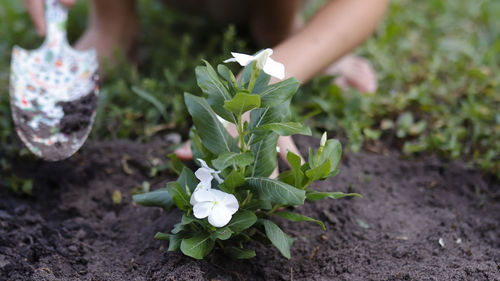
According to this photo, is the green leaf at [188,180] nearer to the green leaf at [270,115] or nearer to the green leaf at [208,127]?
the green leaf at [208,127]

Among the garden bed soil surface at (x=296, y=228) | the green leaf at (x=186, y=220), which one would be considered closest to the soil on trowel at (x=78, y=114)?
the garden bed soil surface at (x=296, y=228)

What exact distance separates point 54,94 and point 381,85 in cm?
142

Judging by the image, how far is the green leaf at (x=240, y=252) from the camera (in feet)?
4.07

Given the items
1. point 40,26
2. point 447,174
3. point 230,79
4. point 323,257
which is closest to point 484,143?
point 447,174

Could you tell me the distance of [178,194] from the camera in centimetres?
119

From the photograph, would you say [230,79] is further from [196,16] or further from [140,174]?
[196,16]

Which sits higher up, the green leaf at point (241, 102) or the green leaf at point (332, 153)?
the green leaf at point (241, 102)

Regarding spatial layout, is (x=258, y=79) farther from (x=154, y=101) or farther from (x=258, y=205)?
(x=154, y=101)

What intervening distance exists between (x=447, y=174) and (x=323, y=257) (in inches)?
26.6

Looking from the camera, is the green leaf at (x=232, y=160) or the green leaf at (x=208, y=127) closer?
the green leaf at (x=232, y=160)

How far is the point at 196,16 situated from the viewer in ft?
9.45

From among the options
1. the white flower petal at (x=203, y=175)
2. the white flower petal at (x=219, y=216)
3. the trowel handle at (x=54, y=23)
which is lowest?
the white flower petal at (x=219, y=216)

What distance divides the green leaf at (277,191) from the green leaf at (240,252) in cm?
16

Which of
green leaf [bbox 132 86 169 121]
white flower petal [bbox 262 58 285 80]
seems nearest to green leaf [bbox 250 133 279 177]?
white flower petal [bbox 262 58 285 80]
